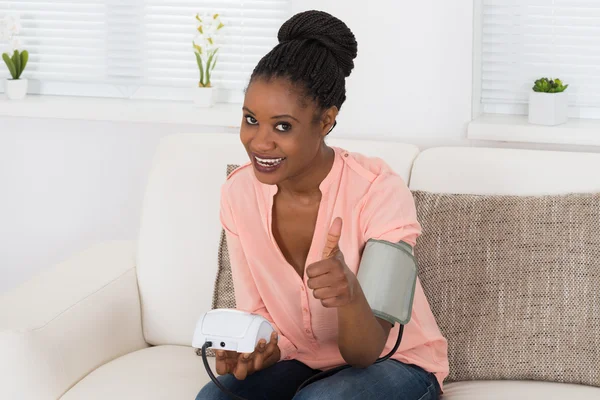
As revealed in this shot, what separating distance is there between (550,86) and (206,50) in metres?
1.07

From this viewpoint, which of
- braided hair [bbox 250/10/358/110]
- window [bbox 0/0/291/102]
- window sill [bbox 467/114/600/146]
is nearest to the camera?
braided hair [bbox 250/10/358/110]

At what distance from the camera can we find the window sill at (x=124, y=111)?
268cm

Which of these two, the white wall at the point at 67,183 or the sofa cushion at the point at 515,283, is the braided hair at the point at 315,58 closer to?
the sofa cushion at the point at 515,283

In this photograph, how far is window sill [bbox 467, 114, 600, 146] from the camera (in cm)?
232

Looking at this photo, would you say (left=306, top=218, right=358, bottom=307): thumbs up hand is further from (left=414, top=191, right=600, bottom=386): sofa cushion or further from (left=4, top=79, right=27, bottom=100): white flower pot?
(left=4, top=79, right=27, bottom=100): white flower pot

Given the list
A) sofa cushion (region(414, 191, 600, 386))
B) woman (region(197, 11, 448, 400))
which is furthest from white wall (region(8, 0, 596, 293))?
woman (region(197, 11, 448, 400))

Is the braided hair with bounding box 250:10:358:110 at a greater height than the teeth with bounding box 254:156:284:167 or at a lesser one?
greater

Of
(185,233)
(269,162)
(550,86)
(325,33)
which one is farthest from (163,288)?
(550,86)

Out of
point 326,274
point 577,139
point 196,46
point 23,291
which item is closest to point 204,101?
point 196,46

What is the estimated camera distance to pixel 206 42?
108 inches

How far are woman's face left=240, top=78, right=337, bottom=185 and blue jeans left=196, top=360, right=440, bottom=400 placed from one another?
373mm

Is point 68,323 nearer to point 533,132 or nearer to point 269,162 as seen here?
point 269,162

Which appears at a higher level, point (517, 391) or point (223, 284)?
point (223, 284)

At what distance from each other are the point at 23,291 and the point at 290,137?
86 centimetres
